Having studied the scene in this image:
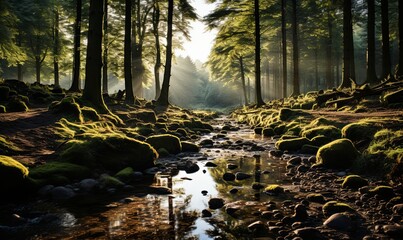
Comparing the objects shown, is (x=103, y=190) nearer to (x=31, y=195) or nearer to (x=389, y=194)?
(x=31, y=195)

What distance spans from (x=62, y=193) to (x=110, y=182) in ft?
3.06

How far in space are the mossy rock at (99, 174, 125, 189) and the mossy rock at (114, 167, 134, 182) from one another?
0.31m

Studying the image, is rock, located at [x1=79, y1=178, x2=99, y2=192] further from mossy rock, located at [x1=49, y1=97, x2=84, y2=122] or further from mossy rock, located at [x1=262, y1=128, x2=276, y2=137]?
mossy rock, located at [x1=262, y1=128, x2=276, y2=137]

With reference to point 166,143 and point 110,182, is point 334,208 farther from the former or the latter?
point 166,143

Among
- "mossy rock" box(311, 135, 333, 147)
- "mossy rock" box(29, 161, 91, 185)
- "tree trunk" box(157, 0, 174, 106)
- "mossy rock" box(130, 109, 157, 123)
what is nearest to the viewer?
"mossy rock" box(29, 161, 91, 185)

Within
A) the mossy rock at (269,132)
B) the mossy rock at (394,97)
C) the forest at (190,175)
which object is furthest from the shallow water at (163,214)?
the mossy rock at (394,97)

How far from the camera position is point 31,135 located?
25.5 feet

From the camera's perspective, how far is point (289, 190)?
559cm

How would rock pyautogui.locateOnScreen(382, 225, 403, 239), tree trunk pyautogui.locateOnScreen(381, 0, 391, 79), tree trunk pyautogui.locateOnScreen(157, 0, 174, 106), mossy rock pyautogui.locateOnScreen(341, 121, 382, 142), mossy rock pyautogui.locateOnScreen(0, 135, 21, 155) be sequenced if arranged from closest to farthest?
1. rock pyautogui.locateOnScreen(382, 225, 403, 239)
2. mossy rock pyautogui.locateOnScreen(0, 135, 21, 155)
3. mossy rock pyautogui.locateOnScreen(341, 121, 382, 142)
4. tree trunk pyautogui.locateOnScreen(381, 0, 391, 79)
5. tree trunk pyautogui.locateOnScreen(157, 0, 174, 106)

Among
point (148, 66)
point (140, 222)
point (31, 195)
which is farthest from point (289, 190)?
point (148, 66)

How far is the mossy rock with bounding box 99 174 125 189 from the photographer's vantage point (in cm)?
603

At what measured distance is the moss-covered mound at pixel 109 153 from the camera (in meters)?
6.85

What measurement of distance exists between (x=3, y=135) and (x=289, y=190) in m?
6.27

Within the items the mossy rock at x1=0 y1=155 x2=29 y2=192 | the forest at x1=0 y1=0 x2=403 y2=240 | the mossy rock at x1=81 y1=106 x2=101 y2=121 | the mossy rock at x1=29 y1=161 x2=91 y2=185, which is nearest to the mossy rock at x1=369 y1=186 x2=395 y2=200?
the forest at x1=0 y1=0 x2=403 y2=240
